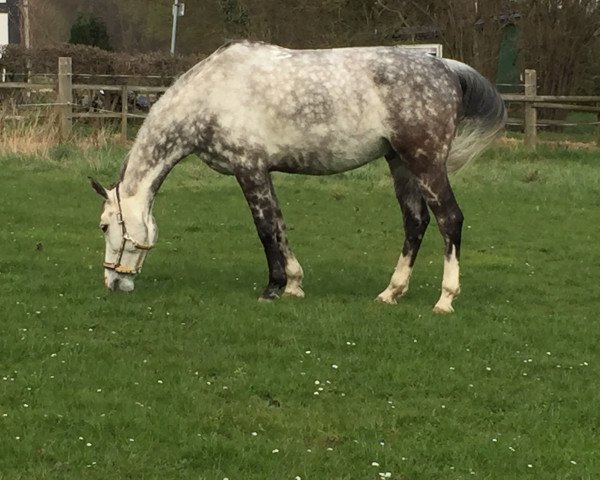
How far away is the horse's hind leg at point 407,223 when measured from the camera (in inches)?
344

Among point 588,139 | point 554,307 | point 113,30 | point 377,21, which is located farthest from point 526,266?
point 113,30

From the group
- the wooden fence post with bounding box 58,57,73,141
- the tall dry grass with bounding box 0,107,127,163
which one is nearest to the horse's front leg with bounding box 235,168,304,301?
the tall dry grass with bounding box 0,107,127,163

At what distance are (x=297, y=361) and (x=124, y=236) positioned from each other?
2553 millimetres

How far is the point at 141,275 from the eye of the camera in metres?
9.72

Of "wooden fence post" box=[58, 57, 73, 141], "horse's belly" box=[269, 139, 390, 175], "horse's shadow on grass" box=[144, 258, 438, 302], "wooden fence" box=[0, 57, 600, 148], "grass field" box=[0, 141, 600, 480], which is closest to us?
"grass field" box=[0, 141, 600, 480]

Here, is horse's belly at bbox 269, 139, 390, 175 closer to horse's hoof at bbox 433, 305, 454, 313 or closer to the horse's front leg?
the horse's front leg

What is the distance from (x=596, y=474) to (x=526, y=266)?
6192 mm

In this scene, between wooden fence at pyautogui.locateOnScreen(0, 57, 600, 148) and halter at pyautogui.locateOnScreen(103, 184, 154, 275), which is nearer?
halter at pyautogui.locateOnScreen(103, 184, 154, 275)

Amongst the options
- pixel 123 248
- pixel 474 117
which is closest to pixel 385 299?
pixel 474 117

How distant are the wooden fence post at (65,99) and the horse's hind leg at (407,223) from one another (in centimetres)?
1344

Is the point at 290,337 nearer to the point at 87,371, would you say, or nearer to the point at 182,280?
the point at 87,371

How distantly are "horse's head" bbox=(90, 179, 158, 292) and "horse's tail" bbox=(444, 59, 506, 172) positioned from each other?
2.71 metres

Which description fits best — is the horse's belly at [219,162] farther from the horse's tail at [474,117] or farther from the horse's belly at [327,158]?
the horse's tail at [474,117]

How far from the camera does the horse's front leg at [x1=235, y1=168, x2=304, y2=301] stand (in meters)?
8.53
